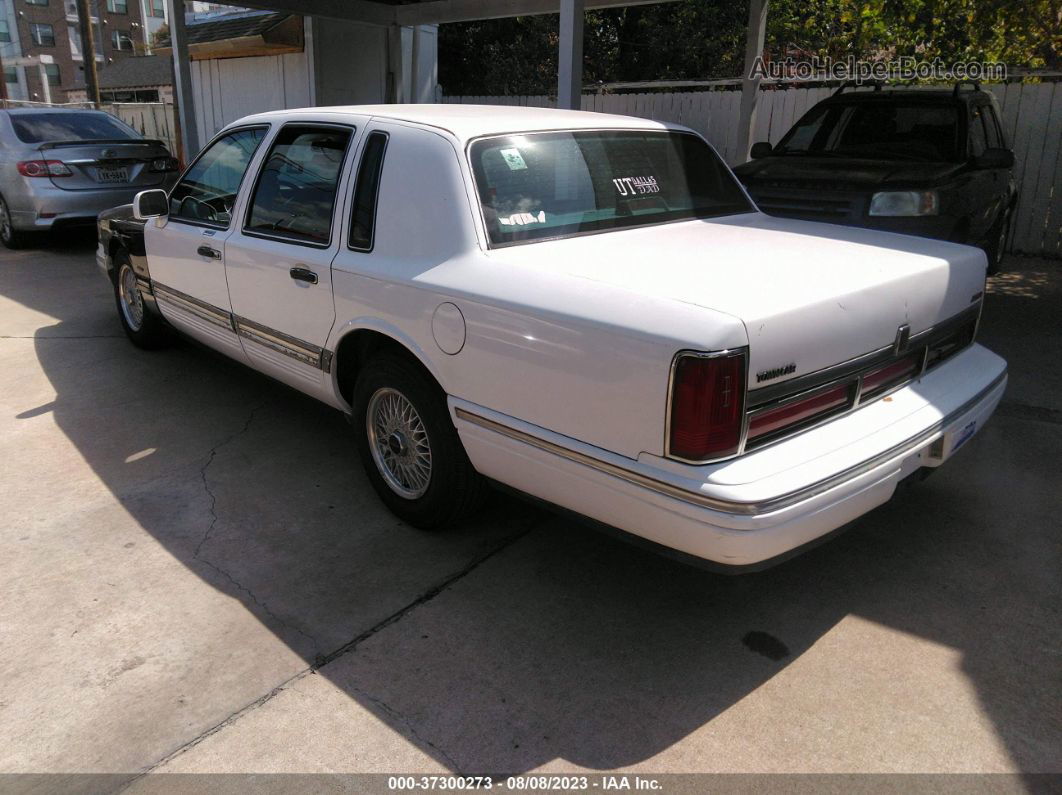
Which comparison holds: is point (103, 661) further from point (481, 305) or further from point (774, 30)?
point (774, 30)

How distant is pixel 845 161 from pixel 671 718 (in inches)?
228

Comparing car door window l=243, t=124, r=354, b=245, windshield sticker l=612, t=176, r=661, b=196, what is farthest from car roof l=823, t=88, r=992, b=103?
car door window l=243, t=124, r=354, b=245

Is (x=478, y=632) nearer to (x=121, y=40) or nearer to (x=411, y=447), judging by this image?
(x=411, y=447)

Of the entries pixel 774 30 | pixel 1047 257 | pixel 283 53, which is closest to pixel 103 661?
pixel 1047 257

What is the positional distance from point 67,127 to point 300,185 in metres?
7.94

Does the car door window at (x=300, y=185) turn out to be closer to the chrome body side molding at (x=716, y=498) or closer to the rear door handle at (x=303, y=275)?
the rear door handle at (x=303, y=275)

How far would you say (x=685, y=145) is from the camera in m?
4.35

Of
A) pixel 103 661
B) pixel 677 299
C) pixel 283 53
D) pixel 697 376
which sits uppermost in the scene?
pixel 283 53

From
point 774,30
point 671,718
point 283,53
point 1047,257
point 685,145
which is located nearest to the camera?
point 671,718

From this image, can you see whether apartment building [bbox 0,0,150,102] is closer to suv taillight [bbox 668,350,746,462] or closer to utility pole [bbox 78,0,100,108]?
utility pole [bbox 78,0,100,108]

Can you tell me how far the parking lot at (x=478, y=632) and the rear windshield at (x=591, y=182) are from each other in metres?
1.40

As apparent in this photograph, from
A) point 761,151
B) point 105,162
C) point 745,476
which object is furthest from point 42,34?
point 745,476

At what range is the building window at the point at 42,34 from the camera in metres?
53.2

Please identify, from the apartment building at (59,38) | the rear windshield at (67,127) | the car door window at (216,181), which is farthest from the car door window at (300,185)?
the apartment building at (59,38)
